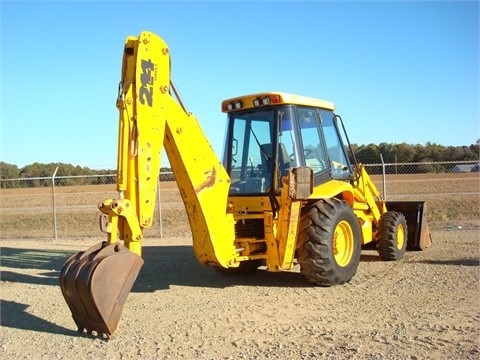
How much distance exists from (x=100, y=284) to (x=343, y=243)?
12.5 ft

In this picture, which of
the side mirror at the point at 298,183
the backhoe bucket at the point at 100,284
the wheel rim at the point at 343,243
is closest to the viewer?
the backhoe bucket at the point at 100,284

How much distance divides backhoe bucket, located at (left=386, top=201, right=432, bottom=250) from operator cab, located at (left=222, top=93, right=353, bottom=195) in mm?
2467

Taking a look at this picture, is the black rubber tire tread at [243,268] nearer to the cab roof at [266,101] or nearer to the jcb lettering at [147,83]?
the cab roof at [266,101]

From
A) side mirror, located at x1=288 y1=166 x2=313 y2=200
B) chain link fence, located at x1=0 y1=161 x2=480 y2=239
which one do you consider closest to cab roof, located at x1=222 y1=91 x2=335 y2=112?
side mirror, located at x1=288 y1=166 x2=313 y2=200

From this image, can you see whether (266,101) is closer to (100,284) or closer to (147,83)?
(147,83)

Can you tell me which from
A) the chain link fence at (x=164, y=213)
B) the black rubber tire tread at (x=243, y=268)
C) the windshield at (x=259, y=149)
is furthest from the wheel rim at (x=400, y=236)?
the chain link fence at (x=164, y=213)

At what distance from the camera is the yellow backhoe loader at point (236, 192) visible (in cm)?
502

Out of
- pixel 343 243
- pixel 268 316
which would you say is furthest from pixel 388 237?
pixel 268 316

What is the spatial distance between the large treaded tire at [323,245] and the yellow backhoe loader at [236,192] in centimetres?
1

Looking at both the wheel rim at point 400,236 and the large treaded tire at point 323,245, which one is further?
the wheel rim at point 400,236

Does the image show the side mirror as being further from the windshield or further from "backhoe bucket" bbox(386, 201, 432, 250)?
"backhoe bucket" bbox(386, 201, 432, 250)

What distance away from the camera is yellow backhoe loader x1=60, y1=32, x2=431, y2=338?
5.02 m

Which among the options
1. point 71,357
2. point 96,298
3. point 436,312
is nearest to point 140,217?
point 96,298

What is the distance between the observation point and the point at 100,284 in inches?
186
